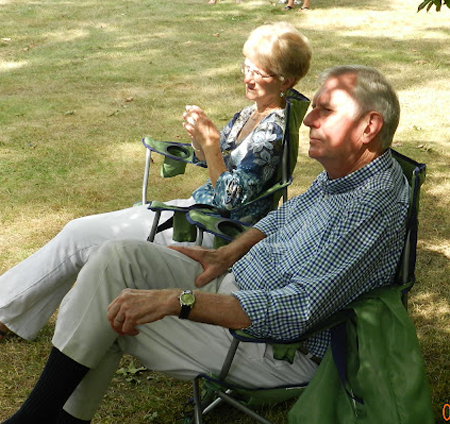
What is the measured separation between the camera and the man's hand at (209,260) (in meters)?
2.86

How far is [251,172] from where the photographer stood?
3.43m

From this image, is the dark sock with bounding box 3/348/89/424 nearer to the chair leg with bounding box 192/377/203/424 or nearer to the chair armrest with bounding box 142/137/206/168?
the chair leg with bounding box 192/377/203/424

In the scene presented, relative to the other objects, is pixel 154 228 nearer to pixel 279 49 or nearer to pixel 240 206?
pixel 240 206

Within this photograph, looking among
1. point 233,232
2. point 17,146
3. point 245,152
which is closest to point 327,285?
point 233,232

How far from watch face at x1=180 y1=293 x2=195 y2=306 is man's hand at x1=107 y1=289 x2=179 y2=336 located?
0.07 feet

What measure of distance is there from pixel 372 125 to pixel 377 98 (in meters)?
0.10

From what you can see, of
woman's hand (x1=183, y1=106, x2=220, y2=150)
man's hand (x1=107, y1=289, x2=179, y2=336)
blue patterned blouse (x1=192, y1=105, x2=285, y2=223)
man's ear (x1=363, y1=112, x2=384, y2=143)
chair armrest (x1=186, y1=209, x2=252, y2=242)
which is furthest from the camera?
woman's hand (x1=183, y1=106, x2=220, y2=150)

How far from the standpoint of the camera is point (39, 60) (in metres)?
9.52

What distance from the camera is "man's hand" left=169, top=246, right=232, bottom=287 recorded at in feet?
9.38

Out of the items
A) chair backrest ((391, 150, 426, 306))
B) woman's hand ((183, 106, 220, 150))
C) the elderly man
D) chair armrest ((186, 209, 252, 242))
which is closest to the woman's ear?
woman's hand ((183, 106, 220, 150))

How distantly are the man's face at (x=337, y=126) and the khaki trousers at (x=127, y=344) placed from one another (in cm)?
74

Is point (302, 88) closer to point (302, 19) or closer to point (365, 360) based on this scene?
point (302, 19)

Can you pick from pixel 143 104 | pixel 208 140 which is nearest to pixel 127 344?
pixel 208 140

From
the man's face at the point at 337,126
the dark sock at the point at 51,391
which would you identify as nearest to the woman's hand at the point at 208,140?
the man's face at the point at 337,126
